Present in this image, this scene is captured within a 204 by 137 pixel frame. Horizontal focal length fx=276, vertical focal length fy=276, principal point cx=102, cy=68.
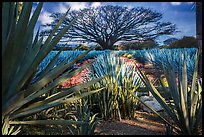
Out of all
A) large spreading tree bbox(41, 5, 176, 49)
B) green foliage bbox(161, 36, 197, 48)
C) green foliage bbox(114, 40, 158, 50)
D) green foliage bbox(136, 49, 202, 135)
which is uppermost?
large spreading tree bbox(41, 5, 176, 49)

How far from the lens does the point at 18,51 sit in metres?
0.94

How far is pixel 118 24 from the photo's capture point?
6.91 meters

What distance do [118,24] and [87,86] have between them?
587cm

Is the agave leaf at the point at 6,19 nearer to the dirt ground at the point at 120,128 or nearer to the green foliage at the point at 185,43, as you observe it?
the dirt ground at the point at 120,128

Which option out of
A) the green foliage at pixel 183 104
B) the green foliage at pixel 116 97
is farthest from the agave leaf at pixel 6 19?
the green foliage at pixel 116 97

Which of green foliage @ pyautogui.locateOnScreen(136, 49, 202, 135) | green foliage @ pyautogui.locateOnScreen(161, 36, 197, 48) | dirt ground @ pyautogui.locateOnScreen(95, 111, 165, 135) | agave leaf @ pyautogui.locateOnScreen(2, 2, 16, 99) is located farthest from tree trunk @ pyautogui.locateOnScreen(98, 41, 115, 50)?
agave leaf @ pyautogui.locateOnScreen(2, 2, 16, 99)

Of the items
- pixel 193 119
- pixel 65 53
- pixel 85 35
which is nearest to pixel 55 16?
pixel 85 35

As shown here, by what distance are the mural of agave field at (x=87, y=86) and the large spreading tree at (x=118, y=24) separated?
0.05 m

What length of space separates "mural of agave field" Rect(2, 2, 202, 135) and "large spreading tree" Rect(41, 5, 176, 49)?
0.17 feet

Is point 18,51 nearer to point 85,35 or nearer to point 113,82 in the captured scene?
point 113,82

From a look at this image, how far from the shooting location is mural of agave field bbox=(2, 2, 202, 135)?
99 cm

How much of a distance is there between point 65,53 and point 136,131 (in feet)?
8.73

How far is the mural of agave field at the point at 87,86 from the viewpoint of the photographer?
0.99 m

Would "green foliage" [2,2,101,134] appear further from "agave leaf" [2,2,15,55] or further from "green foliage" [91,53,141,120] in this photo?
"green foliage" [91,53,141,120]
